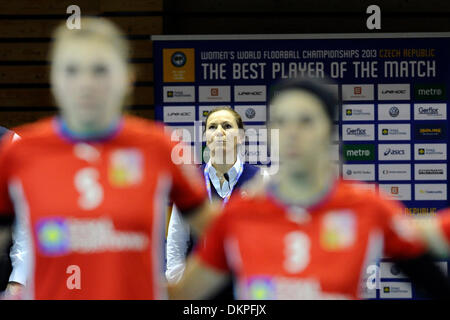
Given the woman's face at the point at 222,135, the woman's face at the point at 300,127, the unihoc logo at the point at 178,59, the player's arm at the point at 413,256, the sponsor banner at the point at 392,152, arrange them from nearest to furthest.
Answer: the woman's face at the point at 300,127, the player's arm at the point at 413,256, the woman's face at the point at 222,135, the unihoc logo at the point at 178,59, the sponsor banner at the point at 392,152

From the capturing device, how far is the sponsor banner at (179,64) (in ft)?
23.1

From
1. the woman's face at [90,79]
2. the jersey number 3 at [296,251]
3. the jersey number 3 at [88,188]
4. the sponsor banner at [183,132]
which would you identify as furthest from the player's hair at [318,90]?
the sponsor banner at [183,132]

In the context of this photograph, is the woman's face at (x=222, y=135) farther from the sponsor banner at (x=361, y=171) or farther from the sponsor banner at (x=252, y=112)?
the sponsor banner at (x=361, y=171)

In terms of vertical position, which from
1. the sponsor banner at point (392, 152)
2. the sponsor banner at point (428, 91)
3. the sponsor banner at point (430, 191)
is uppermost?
the sponsor banner at point (428, 91)

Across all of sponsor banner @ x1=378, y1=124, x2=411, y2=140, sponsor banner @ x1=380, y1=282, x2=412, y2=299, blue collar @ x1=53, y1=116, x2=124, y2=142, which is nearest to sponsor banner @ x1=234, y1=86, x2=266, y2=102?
sponsor banner @ x1=378, y1=124, x2=411, y2=140

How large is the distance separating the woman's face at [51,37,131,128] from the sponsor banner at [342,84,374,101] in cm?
537

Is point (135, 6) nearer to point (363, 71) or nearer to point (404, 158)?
point (363, 71)

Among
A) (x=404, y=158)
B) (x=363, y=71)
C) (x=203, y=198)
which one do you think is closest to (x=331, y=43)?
(x=363, y=71)

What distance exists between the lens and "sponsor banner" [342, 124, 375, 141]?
7.14 meters

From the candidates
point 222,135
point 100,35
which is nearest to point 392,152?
point 222,135

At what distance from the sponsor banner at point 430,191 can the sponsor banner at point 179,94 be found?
2.28 m

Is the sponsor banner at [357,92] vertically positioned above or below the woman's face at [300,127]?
above

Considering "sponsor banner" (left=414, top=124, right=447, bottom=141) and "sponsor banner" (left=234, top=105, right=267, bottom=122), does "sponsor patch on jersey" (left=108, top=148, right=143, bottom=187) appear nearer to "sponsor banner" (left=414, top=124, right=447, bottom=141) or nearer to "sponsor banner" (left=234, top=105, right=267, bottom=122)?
"sponsor banner" (left=234, top=105, right=267, bottom=122)

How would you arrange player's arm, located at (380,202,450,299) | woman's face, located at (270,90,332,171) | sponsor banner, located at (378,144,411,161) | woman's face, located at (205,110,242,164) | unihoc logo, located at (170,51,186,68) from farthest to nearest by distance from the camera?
sponsor banner, located at (378,144,411,161), unihoc logo, located at (170,51,186,68), woman's face, located at (205,110,242,164), player's arm, located at (380,202,450,299), woman's face, located at (270,90,332,171)
